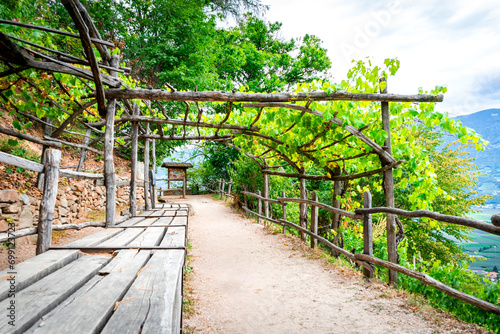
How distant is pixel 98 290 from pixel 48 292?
21 centimetres

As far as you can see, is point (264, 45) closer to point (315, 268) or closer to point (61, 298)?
point (315, 268)

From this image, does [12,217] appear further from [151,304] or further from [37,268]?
[151,304]

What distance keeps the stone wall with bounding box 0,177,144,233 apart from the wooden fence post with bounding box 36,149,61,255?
3.07 m

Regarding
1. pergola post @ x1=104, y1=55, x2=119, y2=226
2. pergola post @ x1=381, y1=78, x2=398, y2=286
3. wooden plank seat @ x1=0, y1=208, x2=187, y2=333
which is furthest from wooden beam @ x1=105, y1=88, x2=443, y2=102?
wooden plank seat @ x1=0, y1=208, x2=187, y2=333

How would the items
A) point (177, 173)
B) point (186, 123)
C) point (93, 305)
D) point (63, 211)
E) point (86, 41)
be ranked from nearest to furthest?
point (93, 305), point (86, 41), point (186, 123), point (63, 211), point (177, 173)

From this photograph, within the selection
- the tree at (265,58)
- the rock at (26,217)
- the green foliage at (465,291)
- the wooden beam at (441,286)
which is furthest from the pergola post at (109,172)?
the tree at (265,58)

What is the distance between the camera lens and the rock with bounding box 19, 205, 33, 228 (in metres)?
4.79

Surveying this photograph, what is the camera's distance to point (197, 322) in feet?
8.76

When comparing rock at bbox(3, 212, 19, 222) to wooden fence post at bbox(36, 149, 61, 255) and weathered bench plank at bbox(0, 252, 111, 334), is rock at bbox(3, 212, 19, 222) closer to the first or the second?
wooden fence post at bbox(36, 149, 61, 255)

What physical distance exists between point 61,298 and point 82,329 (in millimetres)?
361

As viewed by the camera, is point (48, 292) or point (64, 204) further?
point (64, 204)

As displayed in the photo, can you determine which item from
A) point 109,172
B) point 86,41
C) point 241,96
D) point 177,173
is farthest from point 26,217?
point 177,173

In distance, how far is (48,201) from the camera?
223 centimetres

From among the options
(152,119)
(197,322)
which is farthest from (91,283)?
(152,119)
